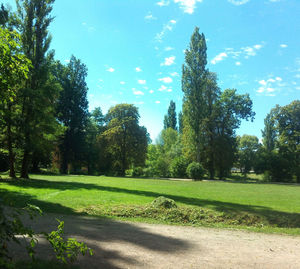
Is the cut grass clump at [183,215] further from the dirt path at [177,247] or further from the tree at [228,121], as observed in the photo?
the tree at [228,121]

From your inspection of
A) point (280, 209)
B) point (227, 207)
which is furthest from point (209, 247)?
point (280, 209)

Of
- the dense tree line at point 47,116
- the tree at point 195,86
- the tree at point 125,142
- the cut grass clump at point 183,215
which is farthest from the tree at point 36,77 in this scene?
the tree at point 125,142

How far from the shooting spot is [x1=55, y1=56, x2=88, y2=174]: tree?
48.7 m

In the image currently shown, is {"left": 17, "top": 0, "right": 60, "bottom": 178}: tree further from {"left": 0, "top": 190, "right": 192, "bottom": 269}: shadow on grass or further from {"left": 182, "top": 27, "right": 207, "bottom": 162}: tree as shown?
{"left": 182, "top": 27, "right": 207, "bottom": 162}: tree

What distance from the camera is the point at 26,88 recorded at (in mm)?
20656

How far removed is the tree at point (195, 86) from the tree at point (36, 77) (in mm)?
23155

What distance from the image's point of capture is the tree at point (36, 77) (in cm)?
2181

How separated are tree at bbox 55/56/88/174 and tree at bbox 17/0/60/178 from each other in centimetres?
2477

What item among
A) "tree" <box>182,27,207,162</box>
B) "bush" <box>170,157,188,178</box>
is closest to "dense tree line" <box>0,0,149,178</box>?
"bush" <box>170,157,188,178</box>

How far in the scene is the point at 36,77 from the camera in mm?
22906

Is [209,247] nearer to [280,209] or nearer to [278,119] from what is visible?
[280,209]

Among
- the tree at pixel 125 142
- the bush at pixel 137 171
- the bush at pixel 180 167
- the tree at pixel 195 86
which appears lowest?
the bush at pixel 137 171

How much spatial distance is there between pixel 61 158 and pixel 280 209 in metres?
46.2

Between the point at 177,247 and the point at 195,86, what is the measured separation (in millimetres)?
37185
